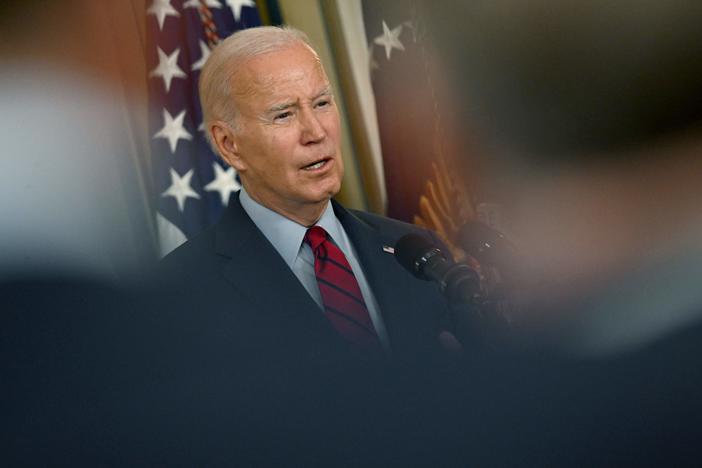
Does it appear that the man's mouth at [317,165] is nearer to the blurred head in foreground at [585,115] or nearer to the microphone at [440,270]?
the microphone at [440,270]

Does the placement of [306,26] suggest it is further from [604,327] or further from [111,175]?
[604,327]

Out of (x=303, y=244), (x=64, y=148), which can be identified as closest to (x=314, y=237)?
(x=303, y=244)

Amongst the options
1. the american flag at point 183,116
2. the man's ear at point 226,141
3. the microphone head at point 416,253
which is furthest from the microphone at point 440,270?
the american flag at point 183,116

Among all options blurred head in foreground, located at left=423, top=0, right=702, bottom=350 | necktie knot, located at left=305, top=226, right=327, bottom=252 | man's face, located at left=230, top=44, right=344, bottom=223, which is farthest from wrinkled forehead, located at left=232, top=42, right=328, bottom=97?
blurred head in foreground, located at left=423, top=0, right=702, bottom=350

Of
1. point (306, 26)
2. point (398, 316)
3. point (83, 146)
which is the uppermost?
point (306, 26)

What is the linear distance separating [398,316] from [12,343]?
71 centimetres

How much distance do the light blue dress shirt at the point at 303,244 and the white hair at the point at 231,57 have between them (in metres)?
0.16

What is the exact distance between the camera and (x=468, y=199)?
201cm

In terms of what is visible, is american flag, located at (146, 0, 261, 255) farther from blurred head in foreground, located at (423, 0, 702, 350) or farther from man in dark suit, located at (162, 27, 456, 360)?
blurred head in foreground, located at (423, 0, 702, 350)

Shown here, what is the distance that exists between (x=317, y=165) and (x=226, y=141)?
0.51 ft

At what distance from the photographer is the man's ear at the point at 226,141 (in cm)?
139

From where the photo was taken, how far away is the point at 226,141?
55.2 inches

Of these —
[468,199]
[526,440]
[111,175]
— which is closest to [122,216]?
[111,175]

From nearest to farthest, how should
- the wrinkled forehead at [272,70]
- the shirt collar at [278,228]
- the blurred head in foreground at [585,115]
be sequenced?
the wrinkled forehead at [272,70], the shirt collar at [278,228], the blurred head in foreground at [585,115]
